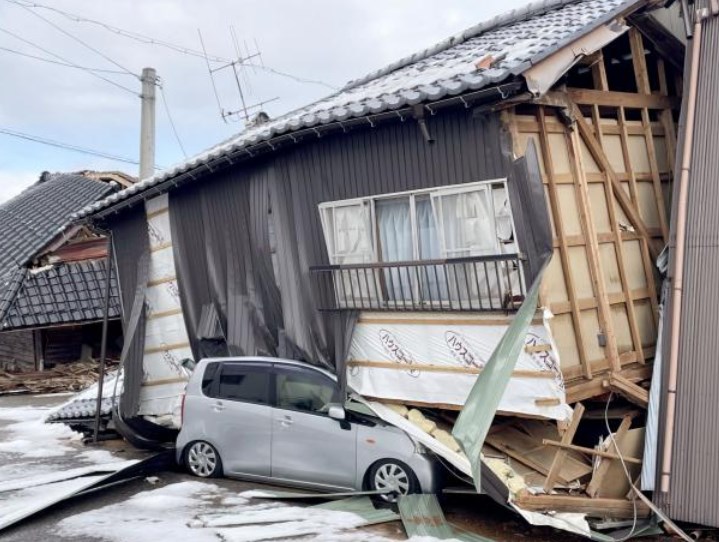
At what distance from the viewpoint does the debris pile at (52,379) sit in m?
17.4

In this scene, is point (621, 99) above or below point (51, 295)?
above

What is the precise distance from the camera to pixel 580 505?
695cm

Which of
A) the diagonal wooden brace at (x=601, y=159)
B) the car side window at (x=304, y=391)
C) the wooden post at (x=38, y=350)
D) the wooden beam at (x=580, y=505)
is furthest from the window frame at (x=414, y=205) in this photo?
the wooden post at (x=38, y=350)

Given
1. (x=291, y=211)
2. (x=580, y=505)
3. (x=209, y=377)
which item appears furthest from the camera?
(x=209, y=377)

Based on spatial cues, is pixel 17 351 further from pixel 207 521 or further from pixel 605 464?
pixel 605 464

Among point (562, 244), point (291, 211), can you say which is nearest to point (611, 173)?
point (562, 244)

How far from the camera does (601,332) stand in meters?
7.95

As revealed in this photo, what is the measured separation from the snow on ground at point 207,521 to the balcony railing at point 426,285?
97.1 inches

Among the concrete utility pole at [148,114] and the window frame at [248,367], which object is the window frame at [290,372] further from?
the concrete utility pole at [148,114]

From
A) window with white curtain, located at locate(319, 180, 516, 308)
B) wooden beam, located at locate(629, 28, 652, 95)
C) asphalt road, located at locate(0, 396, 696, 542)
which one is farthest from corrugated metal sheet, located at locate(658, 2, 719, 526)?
window with white curtain, located at locate(319, 180, 516, 308)

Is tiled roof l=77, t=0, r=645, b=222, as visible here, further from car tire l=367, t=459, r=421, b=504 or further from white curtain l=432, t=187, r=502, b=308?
car tire l=367, t=459, r=421, b=504

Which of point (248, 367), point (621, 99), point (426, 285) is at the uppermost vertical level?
point (621, 99)

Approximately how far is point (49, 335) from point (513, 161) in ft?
48.8

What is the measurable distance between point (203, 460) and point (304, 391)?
5.76 ft
